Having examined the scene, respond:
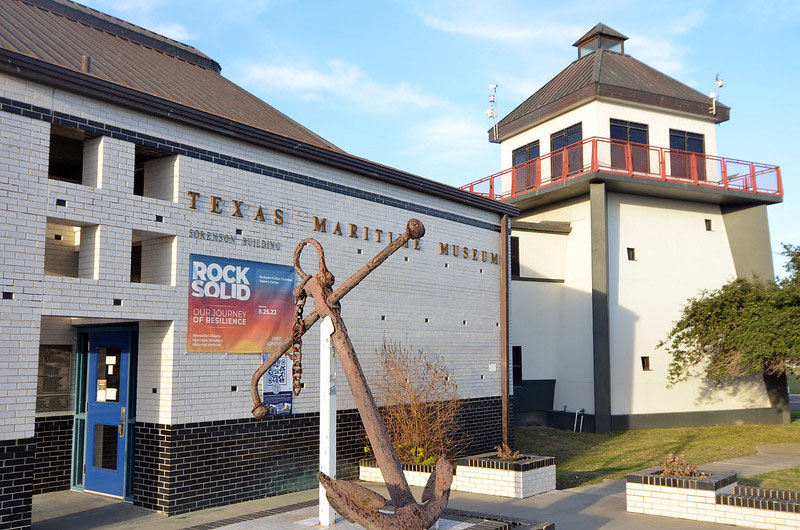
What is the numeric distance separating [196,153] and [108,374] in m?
3.79

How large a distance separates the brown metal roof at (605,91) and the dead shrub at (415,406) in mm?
12514

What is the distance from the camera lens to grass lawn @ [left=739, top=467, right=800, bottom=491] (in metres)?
12.3

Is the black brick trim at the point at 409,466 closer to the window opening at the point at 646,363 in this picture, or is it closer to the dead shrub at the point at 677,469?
the dead shrub at the point at 677,469

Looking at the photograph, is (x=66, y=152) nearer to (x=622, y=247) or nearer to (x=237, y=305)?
(x=237, y=305)

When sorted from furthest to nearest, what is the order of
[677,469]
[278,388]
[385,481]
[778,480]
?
[778,480]
[278,388]
[677,469]
[385,481]

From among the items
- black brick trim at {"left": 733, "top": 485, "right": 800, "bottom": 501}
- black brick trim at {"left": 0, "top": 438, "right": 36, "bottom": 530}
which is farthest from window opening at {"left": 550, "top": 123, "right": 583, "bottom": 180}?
black brick trim at {"left": 0, "top": 438, "right": 36, "bottom": 530}

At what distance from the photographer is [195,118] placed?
1033 cm

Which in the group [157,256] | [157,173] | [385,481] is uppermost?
[157,173]

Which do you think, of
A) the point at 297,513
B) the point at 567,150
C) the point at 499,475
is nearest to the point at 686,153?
the point at 567,150

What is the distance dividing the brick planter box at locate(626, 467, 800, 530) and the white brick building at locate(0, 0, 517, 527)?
5145 mm

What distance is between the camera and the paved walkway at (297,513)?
28.9ft

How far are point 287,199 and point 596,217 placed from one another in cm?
1201

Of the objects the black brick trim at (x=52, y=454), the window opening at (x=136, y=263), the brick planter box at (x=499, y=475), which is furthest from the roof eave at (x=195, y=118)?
the brick planter box at (x=499, y=475)

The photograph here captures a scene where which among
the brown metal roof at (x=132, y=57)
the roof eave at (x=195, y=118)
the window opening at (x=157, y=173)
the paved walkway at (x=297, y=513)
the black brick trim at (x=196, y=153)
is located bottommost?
the paved walkway at (x=297, y=513)
